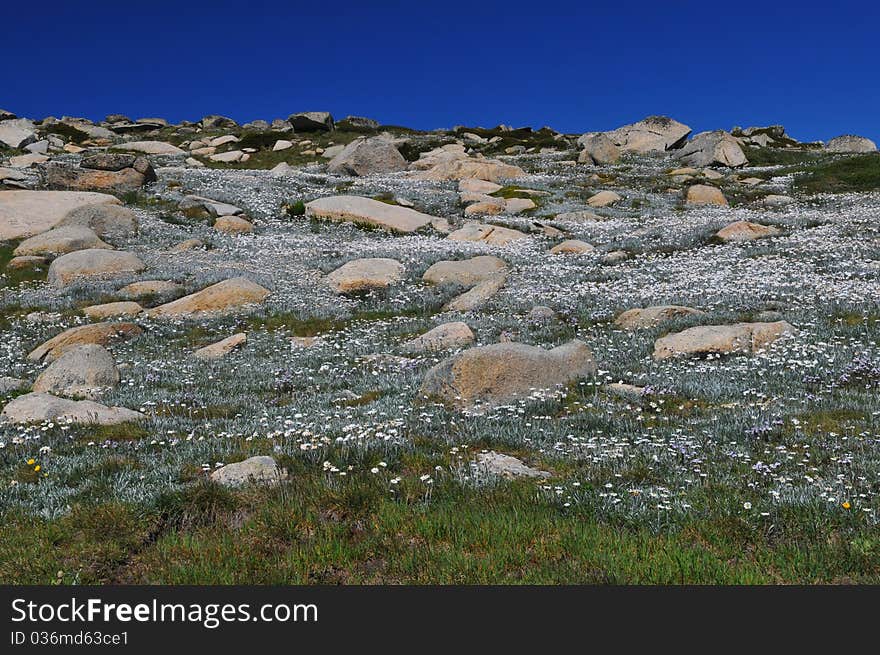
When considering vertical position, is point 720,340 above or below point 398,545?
above

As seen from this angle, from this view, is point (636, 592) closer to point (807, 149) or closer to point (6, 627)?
point (6, 627)

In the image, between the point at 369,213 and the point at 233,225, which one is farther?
the point at 369,213

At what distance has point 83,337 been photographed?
18266 millimetres

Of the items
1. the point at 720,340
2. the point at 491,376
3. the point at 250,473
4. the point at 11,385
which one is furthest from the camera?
the point at 720,340

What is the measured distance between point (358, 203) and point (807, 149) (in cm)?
7186

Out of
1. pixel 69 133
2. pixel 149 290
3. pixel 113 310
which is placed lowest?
pixel 113 310

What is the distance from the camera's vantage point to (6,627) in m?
4.21

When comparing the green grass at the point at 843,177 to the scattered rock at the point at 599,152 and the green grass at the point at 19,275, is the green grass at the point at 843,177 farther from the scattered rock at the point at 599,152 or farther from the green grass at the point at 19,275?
the green grass at the point at 19,275

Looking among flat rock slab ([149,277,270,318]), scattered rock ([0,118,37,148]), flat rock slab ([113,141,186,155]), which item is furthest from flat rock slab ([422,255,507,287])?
scattered rock ([0,118,37,148])

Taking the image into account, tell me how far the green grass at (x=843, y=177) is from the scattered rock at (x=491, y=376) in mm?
48952

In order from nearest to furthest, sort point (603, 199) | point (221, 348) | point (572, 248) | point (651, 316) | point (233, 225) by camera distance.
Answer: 1. point (221, 348)
2. point (651, 316)
3. point (572, 248)
4. point (233, 225)
5. point (603, 199)

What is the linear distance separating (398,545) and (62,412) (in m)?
7.74

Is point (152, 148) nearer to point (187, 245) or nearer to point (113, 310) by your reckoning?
point (187, 245)

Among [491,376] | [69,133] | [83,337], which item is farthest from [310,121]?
[491,376]
